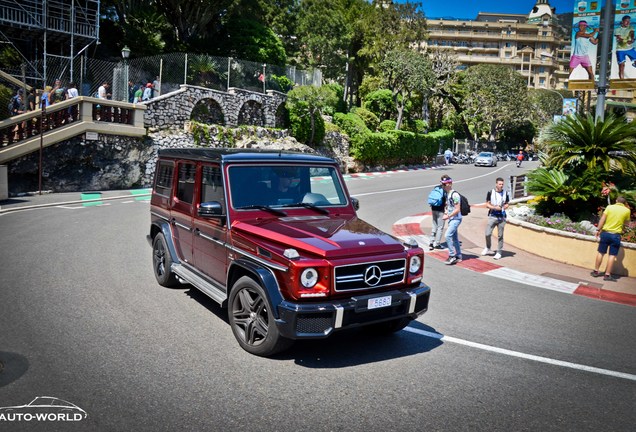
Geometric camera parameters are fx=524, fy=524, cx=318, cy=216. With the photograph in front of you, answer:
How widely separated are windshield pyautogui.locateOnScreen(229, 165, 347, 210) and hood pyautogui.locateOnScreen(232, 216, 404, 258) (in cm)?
36

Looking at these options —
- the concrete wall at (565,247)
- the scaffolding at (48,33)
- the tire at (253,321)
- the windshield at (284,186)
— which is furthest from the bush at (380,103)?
the tire at (253,321)

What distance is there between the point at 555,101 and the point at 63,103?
8577cm

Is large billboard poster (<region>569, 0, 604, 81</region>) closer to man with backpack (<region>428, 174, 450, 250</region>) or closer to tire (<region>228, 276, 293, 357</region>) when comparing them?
man with backpack (<region>428, 174, 450, 250</region>)

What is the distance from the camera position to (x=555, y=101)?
88.9 m

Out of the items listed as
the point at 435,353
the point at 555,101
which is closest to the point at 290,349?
the point at 435,353

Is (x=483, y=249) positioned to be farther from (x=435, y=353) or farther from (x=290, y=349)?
(x=290, y=349)

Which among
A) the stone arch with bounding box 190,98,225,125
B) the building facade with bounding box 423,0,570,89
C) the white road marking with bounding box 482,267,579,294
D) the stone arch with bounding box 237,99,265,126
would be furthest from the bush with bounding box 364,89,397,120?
the building facade with bounding box 423,0,570,89

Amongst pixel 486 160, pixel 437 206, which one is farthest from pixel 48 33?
pixel 486 160

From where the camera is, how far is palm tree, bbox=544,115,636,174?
1274cm

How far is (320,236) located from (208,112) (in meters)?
24.7

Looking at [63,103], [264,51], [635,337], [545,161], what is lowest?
[635,337]

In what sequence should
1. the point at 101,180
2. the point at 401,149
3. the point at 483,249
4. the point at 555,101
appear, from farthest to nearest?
the point at 555,101
the point at 401,149
the point at 101,180
the point at 483,249

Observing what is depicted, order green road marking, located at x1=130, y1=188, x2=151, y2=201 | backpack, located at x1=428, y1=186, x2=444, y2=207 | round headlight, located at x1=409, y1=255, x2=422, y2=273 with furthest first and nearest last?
green road marking, located at x1=130, y1=188, x2=151, y2=201 → backpack, located at x1=428, y1=186, x2=444, y2=207 → round headlight, located at x1=409, y1=255, x2=422, y2=273

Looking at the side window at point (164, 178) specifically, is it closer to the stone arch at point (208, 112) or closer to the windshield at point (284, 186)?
the windshield at point (284, 186)
